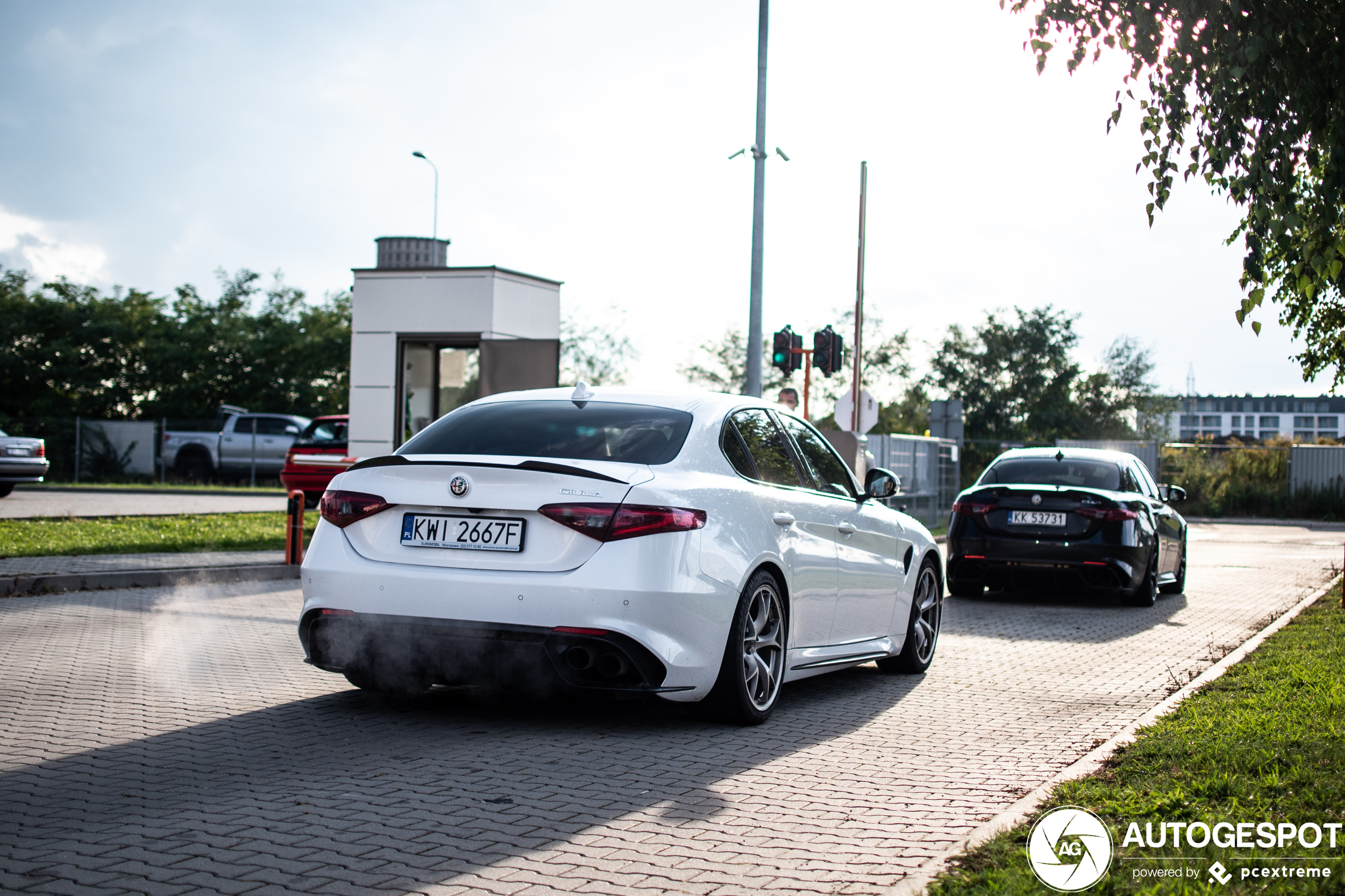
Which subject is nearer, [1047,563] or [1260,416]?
[1047,563]

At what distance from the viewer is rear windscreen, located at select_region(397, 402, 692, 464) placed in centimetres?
577

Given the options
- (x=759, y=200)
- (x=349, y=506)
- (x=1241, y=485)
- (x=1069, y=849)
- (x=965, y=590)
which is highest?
(x=759, y=200)

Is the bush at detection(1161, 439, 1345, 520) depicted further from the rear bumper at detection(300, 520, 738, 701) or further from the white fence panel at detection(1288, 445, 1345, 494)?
the rear bumper at detection(300, 520, 738, 701)

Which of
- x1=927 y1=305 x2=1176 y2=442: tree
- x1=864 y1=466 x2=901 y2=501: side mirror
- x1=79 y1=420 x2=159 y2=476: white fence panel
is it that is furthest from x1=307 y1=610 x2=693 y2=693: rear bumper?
x1=927 y1=305 x2=1176 y2=442: tree

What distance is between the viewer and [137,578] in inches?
457

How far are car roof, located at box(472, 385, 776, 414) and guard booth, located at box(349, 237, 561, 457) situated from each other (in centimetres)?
1022

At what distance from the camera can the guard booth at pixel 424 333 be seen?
17.0 meters

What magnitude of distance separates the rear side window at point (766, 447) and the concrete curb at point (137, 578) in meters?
6.99

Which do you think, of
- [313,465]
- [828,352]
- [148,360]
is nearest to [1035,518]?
[828,352]

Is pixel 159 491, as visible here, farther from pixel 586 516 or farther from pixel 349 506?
pixel 586 516

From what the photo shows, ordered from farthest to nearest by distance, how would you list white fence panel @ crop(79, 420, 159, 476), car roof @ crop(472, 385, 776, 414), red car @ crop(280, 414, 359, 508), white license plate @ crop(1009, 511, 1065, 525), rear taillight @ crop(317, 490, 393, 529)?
1. white fence panel @ crop(79, 420, 159, 476)
2. red car @ crop(280, 414, 359, 508)
3. white license plate @ crop(1009, 511, 1065, 525)
4. car roof @ crop(472, 385, 776, 414)
5. rear taillight @ crop(317, 490, 393, 529)

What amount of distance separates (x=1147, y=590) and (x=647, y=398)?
7777mm

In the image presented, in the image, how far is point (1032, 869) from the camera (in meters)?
3.60

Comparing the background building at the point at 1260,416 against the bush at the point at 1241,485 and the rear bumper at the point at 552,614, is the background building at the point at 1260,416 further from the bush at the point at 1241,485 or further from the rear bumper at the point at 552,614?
the rear bumper at the point at 552,614
